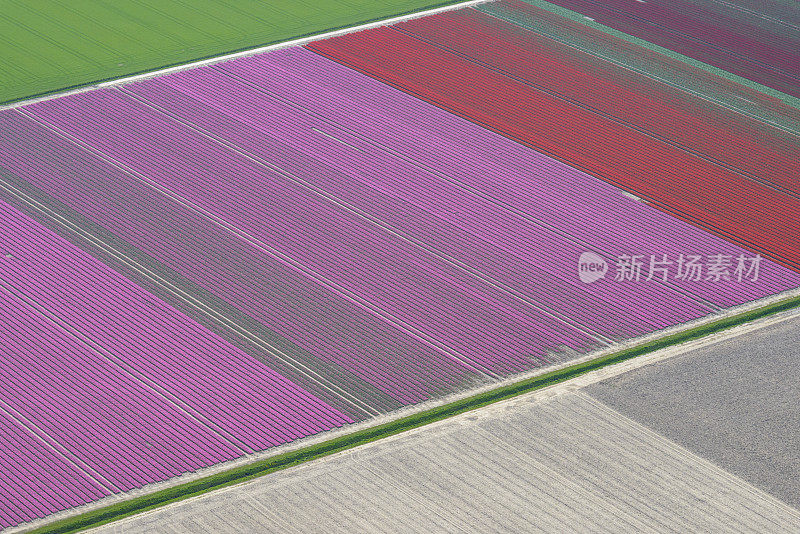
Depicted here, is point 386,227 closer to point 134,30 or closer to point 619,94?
point 619,94

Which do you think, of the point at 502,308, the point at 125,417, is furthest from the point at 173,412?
the point at 502,308

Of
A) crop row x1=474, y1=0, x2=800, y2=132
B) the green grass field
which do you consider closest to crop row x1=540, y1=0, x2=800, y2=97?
crop row x1=474, y1=0, x2=800, y2=132

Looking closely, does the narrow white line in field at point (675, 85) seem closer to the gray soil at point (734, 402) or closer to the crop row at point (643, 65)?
the crop row at point (643, 65)

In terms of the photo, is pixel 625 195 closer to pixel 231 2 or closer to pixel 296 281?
pixel 296 281

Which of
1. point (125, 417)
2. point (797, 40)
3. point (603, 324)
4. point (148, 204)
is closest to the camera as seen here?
point (125, 417)

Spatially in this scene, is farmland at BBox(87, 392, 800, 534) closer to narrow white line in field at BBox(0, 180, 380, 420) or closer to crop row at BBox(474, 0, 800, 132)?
narrow white line in field at BBox(0, 180, 380, 420)

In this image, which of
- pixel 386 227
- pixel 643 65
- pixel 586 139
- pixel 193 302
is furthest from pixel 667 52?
pixel 193 302
